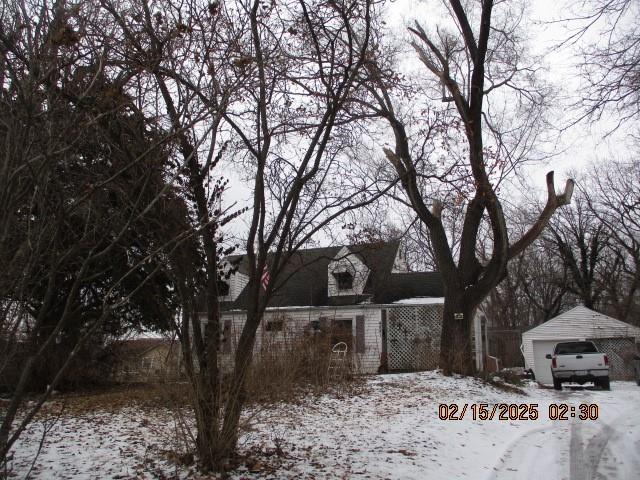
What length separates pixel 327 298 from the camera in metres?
21.8

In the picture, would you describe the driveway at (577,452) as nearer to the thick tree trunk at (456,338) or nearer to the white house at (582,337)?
the thick tree trunk at (456,338)

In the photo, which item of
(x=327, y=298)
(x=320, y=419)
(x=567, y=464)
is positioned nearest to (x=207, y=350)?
(x=320, y=419)

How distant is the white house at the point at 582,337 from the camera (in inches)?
1080

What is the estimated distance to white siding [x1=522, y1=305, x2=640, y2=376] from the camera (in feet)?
91.8

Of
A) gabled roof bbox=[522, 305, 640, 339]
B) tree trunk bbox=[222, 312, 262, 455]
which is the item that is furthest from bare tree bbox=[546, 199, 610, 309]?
tree trunk bbox=[222, 312, 262, 455]

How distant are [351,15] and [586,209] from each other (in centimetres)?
3241

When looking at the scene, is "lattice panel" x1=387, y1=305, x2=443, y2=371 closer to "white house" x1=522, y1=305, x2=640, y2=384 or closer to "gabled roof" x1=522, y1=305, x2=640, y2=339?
"white house" x1=522, y1=305, x2=640, y2=384

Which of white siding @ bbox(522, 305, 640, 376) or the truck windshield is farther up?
white siding @ bbox(522, 305, 640, 376)

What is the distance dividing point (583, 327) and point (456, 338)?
18.2 metres

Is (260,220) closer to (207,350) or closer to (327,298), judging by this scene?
(207,350)

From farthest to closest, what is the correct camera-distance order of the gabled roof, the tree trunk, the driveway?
1. the gabled roof
2. the driveway
3. the tree trunk

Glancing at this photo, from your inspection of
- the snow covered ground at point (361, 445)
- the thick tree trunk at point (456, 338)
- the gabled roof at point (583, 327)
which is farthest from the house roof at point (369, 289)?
the snow covered ground at point (361, 445)

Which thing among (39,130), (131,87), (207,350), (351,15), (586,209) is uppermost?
(586,209)

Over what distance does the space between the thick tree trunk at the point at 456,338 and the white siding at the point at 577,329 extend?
16.7m
